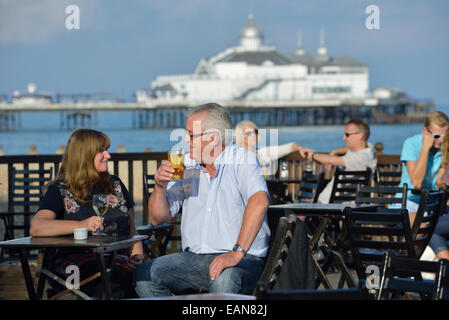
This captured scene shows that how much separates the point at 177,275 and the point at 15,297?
260 cm

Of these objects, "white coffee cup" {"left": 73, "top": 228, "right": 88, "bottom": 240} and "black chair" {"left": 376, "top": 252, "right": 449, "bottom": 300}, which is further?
"white coffee cup" {"left": 73, "top": 228, "right": 88, "bottom": 240}

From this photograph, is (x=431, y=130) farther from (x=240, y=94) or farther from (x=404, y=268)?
(x=240, y=94)

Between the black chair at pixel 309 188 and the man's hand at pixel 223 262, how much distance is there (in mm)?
3242

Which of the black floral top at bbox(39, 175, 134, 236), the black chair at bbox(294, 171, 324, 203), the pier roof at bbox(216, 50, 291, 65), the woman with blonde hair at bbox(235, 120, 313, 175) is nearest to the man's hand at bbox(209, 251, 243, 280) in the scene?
the black floral top at bbox(39, 175, 134, 236)

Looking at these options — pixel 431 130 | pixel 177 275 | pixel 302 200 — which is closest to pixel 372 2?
pixel 431 130

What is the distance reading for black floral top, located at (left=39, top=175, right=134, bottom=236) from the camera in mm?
4090

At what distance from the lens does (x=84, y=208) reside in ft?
13.6

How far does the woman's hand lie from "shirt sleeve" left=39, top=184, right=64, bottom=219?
21cm

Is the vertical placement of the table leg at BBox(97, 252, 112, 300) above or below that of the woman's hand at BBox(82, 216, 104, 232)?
below

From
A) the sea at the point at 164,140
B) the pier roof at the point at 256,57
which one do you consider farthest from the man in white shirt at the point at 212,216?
the pier roof at the point at 256,57

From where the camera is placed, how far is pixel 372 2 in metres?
5.66

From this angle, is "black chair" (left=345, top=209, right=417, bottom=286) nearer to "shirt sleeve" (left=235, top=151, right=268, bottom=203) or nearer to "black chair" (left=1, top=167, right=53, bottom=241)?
"shirt sleeve" (left=235, top=151, right=268, bottom=203)

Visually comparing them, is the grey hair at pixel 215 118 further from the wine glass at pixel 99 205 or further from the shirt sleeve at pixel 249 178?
the wine glass at pixel 99 205
